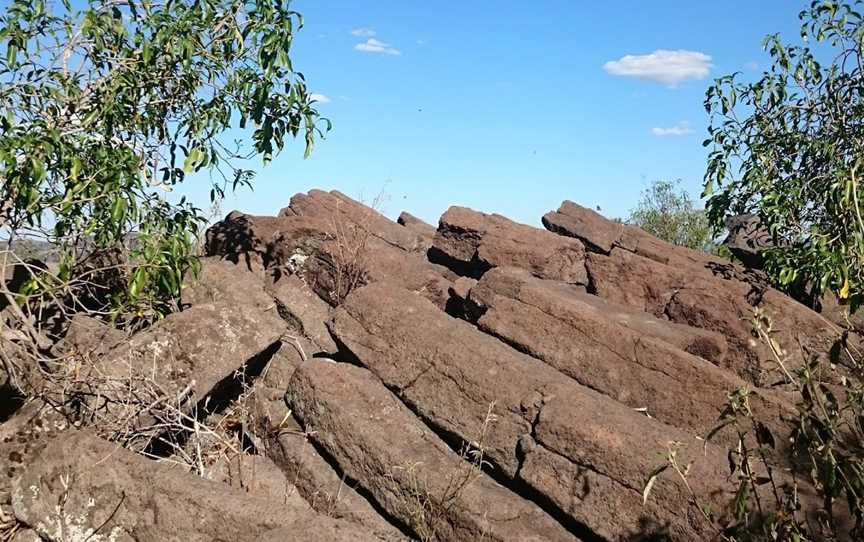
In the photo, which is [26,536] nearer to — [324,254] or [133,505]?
[133,505]

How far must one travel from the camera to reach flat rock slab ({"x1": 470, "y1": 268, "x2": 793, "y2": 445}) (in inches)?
223

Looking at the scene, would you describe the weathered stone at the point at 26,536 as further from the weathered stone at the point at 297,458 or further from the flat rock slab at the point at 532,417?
the flat rock slab at the point at 532,417

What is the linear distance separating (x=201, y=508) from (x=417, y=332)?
8.16ft

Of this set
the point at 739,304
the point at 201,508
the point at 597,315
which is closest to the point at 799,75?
the point at 739,304

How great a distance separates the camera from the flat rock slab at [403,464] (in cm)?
486

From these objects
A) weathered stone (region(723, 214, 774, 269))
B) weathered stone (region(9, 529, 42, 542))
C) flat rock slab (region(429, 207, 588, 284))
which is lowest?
weathered stone (region(9, 529, 42, 542))

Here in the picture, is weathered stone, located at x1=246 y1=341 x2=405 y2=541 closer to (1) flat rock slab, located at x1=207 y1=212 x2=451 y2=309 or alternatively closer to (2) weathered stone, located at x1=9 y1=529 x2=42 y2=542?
(1) flat rock slab, located at x1=207 y1=212 x2=451 y2=309

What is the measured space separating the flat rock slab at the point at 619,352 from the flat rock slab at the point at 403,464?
3.41 feet

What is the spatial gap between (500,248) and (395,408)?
3.20m

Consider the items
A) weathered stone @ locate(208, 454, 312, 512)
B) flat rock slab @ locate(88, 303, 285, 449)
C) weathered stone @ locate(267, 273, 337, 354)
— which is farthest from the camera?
weathered stone @ locate(267, 273, 337, 354)

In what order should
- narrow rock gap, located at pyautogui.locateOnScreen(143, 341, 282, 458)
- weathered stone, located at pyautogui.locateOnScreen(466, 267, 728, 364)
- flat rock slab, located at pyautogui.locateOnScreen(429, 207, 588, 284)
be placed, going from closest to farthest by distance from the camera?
narrow rock gap, located at pyautogui.locateOnScreen(143, 341, 282, 458)
weathered stone, located at pyautogui.locateOnScreen(466, 267, 728, 364)
flat rock slab, located at pyautogui.locateOnScreen(429, 207, 588, 284)

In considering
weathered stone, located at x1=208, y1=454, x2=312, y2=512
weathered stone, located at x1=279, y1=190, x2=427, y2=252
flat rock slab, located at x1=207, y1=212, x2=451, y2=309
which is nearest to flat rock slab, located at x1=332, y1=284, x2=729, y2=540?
weathered stone, located at x1=208, y1=454, x2=312, y2=512

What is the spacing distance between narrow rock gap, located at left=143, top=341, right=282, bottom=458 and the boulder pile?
0.02 meters

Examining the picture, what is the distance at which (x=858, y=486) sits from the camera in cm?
289
